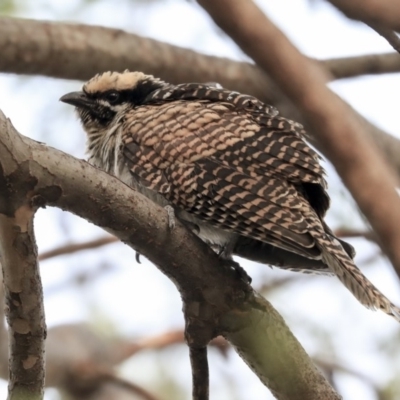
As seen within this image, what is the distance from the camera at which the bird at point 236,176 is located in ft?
10.5

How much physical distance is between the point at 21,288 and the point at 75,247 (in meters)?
2.75

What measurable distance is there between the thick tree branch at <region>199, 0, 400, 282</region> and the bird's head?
3.32m


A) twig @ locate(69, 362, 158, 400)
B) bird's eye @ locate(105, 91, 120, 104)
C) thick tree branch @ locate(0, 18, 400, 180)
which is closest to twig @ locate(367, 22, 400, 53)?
thick tree branch @ locate(0, 18, 400, 180)

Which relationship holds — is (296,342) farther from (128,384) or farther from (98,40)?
(98,40)

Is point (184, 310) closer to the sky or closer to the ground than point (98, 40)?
closer to the ground

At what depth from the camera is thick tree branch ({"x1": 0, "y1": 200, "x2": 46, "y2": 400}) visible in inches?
96.1

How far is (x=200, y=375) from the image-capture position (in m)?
3.18

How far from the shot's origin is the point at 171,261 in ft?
9.55

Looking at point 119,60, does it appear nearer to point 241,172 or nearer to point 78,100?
point 78,100

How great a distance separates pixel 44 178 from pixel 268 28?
146cm

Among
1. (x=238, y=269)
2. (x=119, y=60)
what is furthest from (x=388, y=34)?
(x=119, y=60)

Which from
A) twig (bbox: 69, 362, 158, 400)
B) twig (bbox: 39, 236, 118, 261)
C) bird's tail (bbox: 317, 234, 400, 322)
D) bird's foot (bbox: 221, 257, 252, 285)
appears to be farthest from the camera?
twig (bbox: 39, 236, 118, 261)

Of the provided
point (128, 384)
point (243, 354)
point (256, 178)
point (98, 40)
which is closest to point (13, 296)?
point (243, 354)

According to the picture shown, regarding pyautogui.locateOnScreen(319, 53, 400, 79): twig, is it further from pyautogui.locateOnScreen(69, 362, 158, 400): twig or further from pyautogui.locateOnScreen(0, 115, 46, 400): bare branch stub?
pyautogui.locateOnScreen(0, 115, 46, 400): bare branch stub
